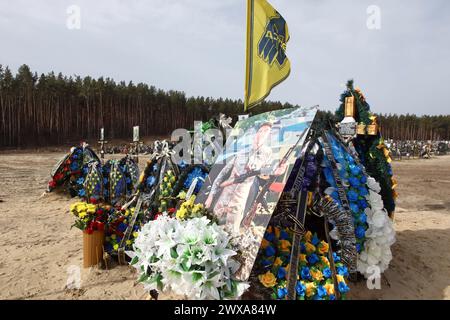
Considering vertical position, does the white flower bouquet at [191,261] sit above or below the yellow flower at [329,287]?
above

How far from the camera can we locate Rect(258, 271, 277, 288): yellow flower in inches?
106

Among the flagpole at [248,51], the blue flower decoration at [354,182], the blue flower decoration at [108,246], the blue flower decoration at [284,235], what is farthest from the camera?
the flagpole at [248,51]

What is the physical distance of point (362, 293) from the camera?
11.5ft

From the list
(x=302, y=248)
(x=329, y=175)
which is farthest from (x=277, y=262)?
(x=329, y=175)

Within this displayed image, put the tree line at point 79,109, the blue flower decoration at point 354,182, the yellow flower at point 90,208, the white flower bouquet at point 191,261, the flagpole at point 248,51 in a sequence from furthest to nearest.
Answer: the tree line at point 79,109 < the flagpole at point 248,51 < the yellow flower at point 90,208 < the blue flower decoration at point 354,182 < the white flower bouquet at point 191,261

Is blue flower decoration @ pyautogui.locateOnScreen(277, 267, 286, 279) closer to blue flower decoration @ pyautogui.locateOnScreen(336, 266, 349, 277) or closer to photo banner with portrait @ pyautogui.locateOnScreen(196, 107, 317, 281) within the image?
photo banner with portrait @ pyautogui.locateOnScreen(196, 107, 317, 281)

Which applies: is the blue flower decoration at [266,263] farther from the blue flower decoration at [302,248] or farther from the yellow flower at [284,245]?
the blue flower decoration at [302,248]

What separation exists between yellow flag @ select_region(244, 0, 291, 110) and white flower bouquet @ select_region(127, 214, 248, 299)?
2.74 m

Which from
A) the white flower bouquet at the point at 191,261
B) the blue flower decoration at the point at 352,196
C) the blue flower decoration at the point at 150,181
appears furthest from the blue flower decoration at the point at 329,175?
the blue flower decoration at the point at 150,181

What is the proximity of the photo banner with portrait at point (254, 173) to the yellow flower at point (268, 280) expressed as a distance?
0.27 metres

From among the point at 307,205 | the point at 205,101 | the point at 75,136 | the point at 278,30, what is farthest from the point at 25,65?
the point at 307,205

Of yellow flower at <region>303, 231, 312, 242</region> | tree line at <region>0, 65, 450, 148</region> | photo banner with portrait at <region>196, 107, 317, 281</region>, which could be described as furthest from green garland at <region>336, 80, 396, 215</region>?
tree line at <region>0, 65, 450, 148</region>

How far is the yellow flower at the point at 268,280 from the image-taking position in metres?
2.69
